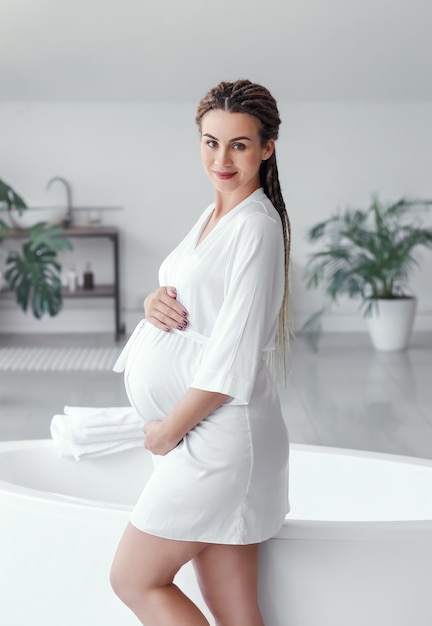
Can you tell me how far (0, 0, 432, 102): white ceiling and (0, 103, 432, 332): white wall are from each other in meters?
0.14

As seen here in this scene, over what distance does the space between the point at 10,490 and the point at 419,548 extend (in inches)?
36.8

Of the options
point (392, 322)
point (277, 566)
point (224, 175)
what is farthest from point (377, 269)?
point (224, 175)

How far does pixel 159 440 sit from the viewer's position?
1765 millimetres

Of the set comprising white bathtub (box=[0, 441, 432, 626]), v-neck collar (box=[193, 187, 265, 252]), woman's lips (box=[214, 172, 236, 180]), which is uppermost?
woman's lips (box=[214, 172, 236, 180])

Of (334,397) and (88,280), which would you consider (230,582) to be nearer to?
(334,397)

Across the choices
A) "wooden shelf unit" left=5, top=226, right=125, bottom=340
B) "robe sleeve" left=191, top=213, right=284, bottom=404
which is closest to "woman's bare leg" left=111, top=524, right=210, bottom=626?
"robe sleeve" left=191, top=213, right=284, bottom=404

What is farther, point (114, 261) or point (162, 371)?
point (114, 261)

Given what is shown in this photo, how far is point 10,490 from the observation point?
7.18 ft

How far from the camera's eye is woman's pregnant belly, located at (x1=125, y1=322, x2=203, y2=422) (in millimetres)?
1815

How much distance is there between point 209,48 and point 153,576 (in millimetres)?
5700

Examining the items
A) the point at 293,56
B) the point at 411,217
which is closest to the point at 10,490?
the point at 293,56

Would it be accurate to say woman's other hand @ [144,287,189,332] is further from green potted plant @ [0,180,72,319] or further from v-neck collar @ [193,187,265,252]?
green potted plant @ [0,180,72,319]

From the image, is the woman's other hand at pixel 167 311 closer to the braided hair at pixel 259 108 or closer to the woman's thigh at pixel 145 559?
the braided hair at pixel 259 108

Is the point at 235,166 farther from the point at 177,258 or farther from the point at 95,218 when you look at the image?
the point at 95,218
